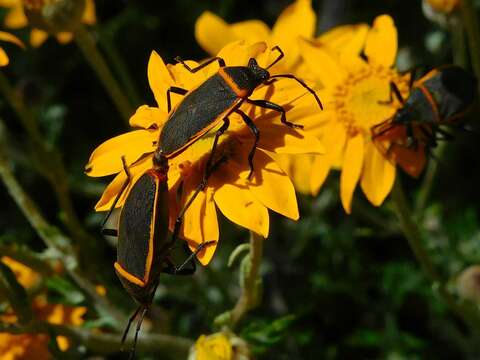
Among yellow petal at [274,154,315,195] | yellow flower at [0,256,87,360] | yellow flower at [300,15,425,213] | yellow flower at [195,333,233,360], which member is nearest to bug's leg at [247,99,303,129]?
yellow flower at [300,15,425,213]

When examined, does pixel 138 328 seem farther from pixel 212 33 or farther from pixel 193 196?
pixel 212 33

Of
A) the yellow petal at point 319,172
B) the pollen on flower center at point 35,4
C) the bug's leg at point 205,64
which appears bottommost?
the yellow petal at point 319,172

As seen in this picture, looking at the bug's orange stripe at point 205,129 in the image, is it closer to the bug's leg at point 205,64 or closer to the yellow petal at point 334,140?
the bug's leg at point 205,64

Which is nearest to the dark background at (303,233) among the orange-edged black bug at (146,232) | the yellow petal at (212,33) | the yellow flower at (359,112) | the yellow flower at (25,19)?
the yellow flower at (25,19)

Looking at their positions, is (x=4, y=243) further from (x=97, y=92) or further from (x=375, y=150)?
(x=97, y=92)

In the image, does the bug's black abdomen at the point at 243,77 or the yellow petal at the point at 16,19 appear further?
the yellow petal at the point at 16,19

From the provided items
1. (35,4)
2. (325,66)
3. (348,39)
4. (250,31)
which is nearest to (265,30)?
(250,31)
